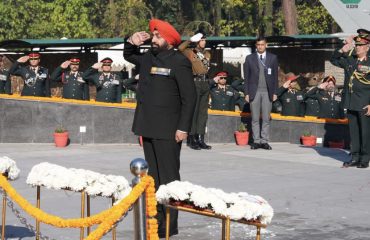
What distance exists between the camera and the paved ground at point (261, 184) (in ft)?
33.6

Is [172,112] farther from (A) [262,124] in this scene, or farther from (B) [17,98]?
(B) [17,98]

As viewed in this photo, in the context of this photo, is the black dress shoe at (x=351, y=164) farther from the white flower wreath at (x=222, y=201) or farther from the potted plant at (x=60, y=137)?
the white flower wreath at (x=222, y=201)

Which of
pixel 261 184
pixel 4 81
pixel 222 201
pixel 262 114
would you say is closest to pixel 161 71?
pixel 222 201

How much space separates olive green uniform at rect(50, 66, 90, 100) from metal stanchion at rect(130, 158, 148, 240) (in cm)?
1320

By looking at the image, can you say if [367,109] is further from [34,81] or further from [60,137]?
[34,81]

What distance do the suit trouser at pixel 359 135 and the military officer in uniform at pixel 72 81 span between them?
704 centimetres

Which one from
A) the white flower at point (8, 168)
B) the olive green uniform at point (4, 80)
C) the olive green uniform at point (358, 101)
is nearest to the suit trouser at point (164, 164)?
the white flower at point (8, 168)

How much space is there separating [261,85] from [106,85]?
11.7 ft

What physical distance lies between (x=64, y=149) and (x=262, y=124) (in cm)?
328

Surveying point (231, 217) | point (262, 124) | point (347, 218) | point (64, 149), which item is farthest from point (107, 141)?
point (231, 217)

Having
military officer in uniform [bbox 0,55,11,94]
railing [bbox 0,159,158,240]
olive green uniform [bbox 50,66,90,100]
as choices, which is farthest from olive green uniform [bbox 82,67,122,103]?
railing [bbox 0,159,158,240]

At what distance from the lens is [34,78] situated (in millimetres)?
20250

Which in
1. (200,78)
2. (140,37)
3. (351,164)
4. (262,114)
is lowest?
(351,164)

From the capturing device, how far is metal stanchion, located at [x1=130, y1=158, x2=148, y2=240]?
7.24 meters
